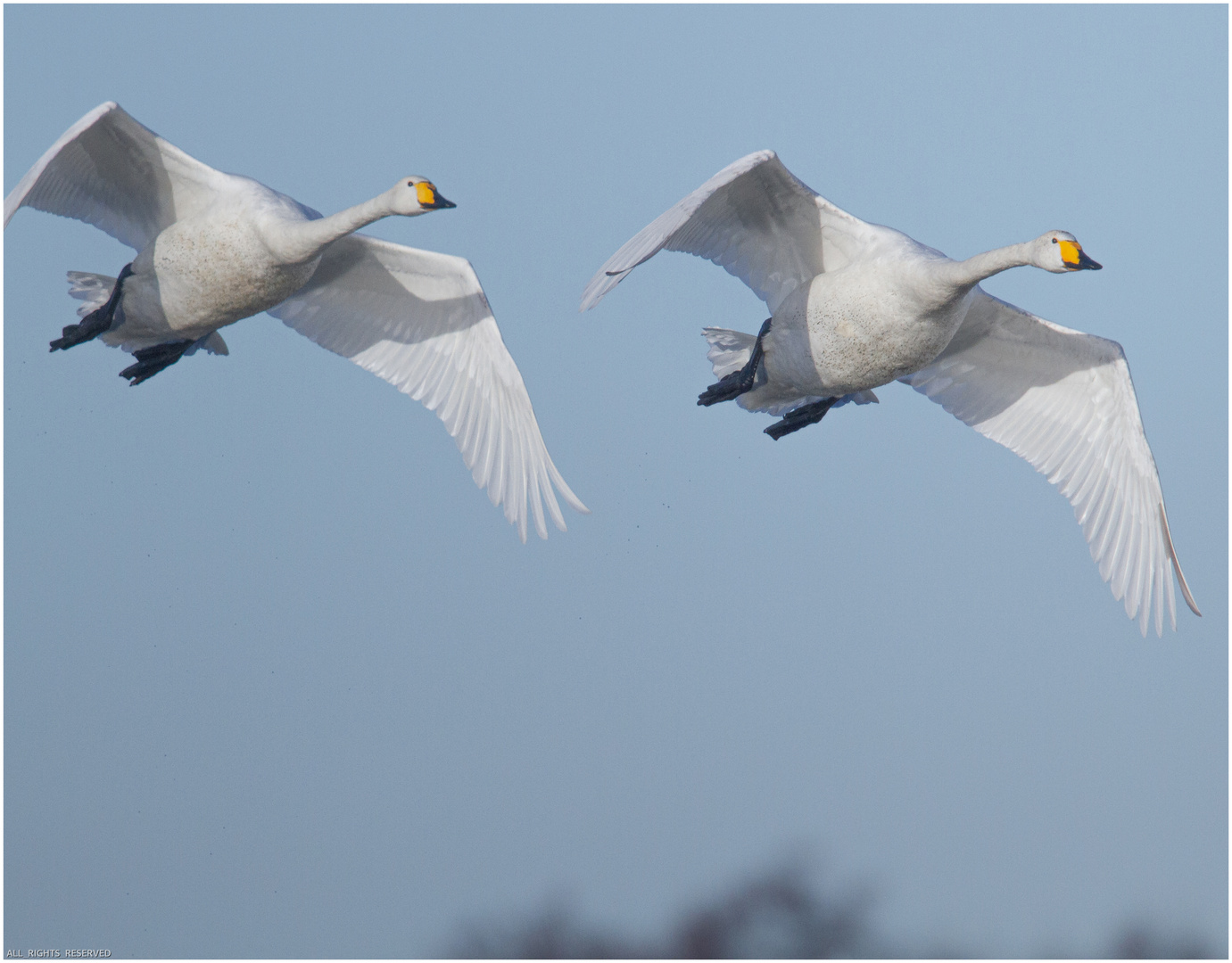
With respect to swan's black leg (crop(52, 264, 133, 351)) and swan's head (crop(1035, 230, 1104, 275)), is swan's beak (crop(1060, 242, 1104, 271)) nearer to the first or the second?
swan's head (crop(1035, 230, 1104, 275))

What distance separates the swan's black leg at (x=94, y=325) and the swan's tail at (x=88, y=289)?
247 millimetres

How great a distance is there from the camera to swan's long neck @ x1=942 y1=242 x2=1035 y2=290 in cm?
1436

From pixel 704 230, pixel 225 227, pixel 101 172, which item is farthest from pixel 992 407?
pixel 101 172

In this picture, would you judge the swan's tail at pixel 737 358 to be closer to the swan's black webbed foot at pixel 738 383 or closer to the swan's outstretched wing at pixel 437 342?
the swan's black webbed foot at pixel 738 383

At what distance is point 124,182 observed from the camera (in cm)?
1598

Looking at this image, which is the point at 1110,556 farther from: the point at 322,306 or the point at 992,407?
the point at 322,306

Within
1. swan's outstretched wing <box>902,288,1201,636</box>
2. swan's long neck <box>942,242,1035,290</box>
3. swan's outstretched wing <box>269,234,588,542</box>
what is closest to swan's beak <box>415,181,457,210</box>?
swan's outstretched wing <box>269,234,588,542</box>

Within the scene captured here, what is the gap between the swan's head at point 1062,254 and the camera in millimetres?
14375

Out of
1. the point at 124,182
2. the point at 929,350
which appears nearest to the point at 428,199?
the point at 124,182

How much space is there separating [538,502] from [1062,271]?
528 cm

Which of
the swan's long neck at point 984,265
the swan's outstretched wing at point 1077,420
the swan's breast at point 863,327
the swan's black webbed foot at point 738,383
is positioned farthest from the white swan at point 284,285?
the swan's outstretched wing at point 1077,420

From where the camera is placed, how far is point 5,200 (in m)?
13.9

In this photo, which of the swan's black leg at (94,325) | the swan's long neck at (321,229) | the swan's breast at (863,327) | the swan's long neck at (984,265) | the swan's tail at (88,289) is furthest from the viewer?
the swan's tail at (88,289)

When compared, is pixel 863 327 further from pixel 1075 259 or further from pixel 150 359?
pixel 150 359
